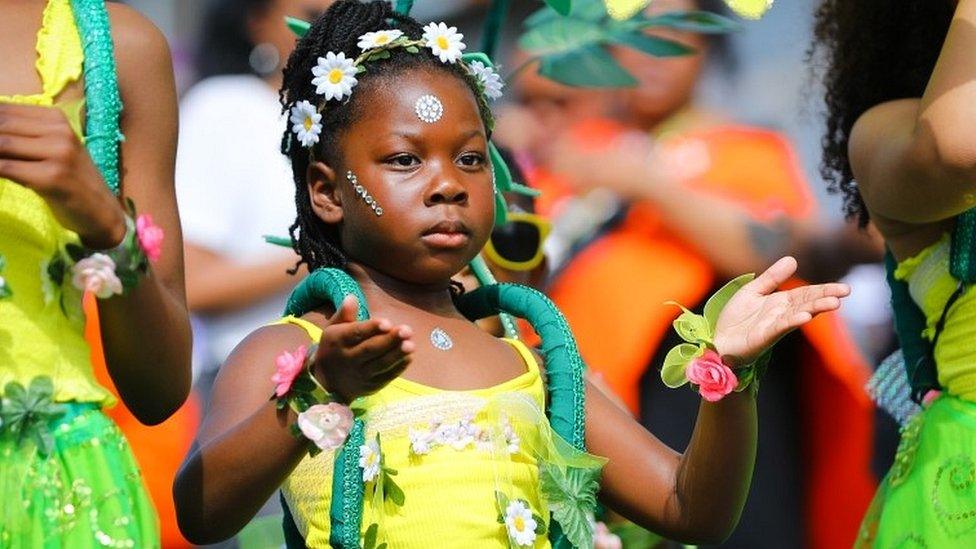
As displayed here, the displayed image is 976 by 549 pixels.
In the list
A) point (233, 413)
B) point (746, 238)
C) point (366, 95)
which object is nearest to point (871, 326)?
point (746, 238)

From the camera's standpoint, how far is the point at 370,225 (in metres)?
2.38

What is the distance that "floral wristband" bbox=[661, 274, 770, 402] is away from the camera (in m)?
2.22

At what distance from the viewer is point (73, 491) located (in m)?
1.93

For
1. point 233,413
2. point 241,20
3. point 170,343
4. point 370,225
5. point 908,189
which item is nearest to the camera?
point 170,343

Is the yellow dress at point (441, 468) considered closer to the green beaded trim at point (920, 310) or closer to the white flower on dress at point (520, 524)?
the white flower on dress at point (520, 524)

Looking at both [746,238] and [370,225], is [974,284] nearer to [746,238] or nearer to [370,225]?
[370,225]

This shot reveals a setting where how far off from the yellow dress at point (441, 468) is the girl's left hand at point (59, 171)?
1.54 feet

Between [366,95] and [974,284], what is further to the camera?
[974,284]

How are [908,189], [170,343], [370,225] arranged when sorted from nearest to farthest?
[170,343], [370,225], [908,189]

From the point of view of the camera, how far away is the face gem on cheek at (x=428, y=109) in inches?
94.4

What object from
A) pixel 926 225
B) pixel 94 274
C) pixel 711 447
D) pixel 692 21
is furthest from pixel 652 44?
pixel 94 274

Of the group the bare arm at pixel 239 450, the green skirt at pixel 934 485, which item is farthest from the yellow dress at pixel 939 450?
the bare arm at pixel 239 450

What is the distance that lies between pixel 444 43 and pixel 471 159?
0.20 m

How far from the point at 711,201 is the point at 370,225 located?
6.21 ft
